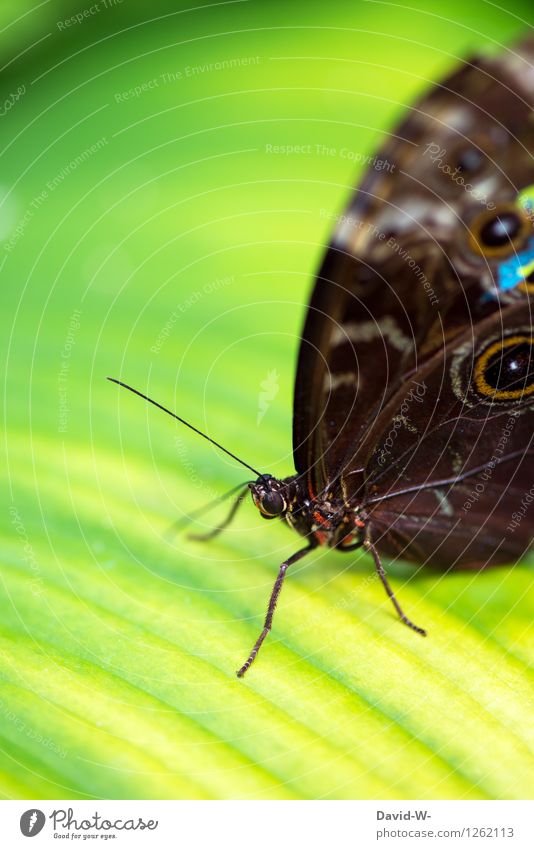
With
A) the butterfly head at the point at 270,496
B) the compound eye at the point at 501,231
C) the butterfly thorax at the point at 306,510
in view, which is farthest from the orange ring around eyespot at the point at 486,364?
the butterfly head at the point at 270,496

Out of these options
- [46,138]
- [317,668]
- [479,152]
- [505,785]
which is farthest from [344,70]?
[505,785]

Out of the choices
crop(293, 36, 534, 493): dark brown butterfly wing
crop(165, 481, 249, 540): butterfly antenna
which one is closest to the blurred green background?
crop(165, 481, 249, 540): butterfly antenna

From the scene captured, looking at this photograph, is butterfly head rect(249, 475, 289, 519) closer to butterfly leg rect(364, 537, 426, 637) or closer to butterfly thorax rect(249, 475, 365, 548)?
butterfly thorax rect(249, 475, 365, 548)
